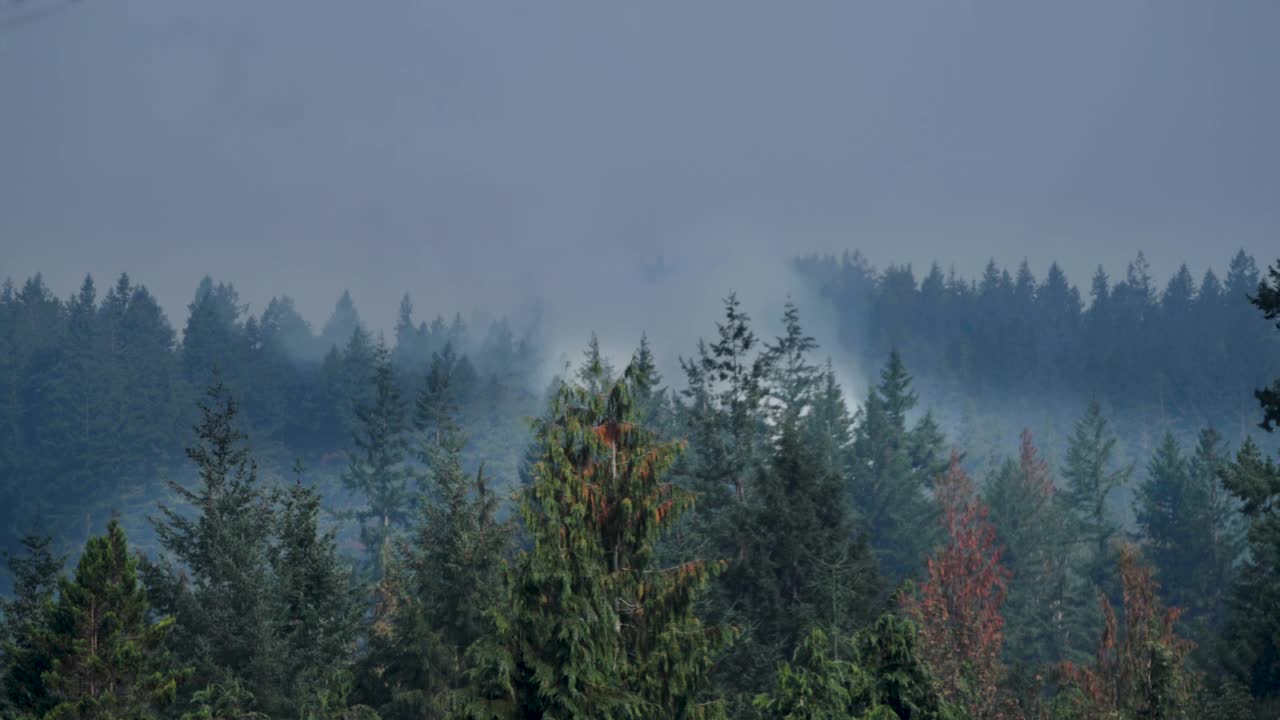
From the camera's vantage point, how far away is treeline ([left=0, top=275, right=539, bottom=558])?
11606cm

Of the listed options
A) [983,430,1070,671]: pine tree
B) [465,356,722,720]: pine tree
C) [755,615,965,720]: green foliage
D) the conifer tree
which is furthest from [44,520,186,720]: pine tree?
[983,430,1070,671]: pine tree

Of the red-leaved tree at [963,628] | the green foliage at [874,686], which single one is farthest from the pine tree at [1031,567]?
the green foliage at [874,686]

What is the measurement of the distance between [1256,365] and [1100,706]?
436 ft

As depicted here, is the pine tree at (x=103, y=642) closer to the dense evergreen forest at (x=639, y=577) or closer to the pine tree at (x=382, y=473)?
the dense evergreen forest at (x=639, y=577)

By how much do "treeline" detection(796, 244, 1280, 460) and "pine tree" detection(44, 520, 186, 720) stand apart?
13501 cm

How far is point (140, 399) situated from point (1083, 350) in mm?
129642

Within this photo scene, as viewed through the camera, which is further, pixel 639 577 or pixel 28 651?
pixel 28 651

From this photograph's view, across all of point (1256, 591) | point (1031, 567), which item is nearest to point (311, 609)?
point (1256, 591)

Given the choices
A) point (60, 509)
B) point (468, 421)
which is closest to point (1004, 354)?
point (468, 421)

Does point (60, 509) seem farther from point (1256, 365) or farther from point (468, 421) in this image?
point (1256, 365)

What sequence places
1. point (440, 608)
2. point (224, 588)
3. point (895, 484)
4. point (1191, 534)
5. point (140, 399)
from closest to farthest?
point (440, 608) < point (224, 588) < point (1191, 534) < point (895, 484) < point (140, 399)

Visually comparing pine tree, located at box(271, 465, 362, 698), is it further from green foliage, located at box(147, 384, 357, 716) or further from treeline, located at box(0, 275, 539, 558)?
treeline, located at box(0, 275, 539, 558)

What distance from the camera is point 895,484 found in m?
78.1

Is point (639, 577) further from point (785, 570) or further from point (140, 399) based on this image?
point (140, 399)
